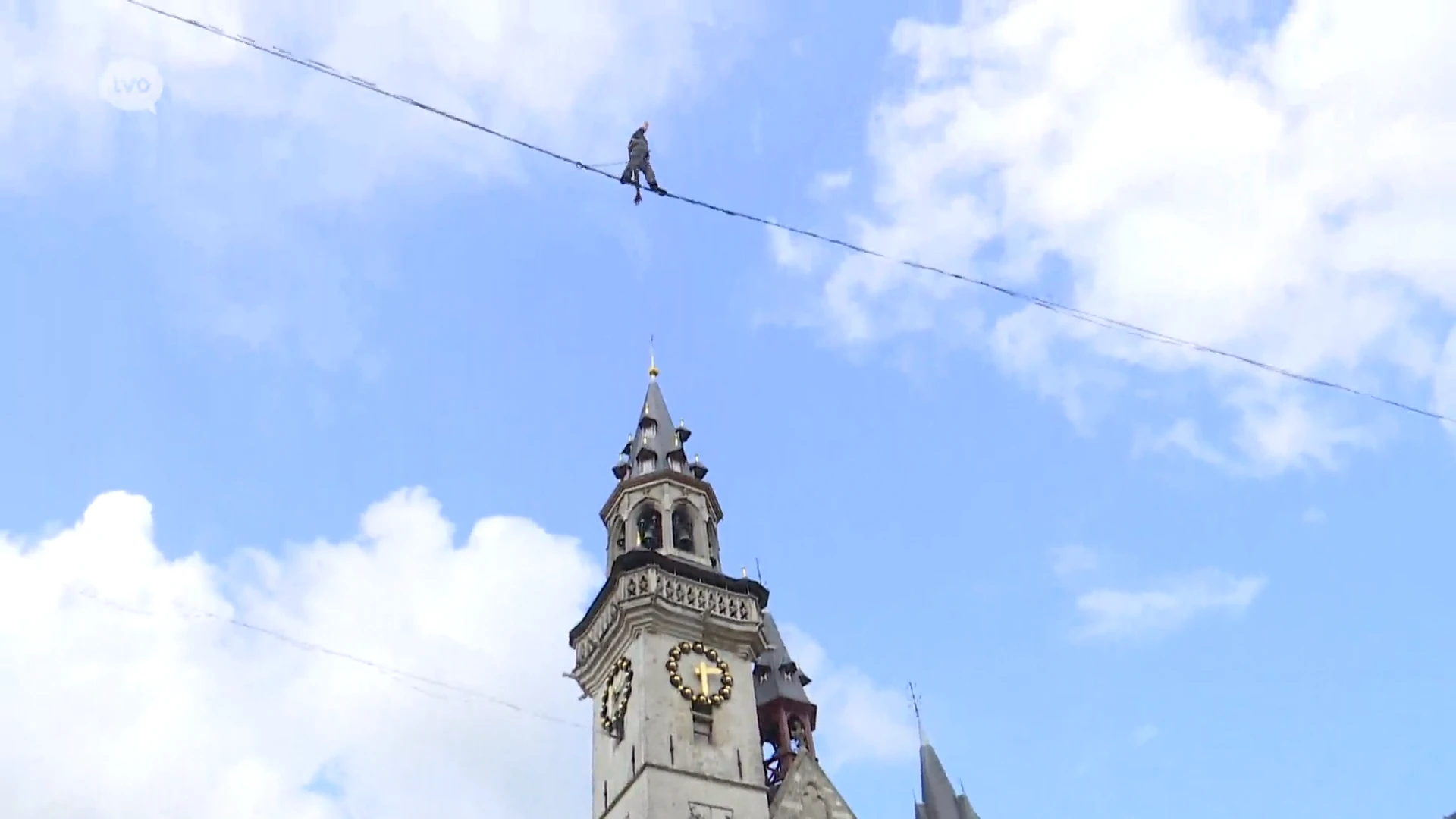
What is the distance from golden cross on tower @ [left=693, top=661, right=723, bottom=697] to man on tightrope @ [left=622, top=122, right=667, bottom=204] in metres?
17.6

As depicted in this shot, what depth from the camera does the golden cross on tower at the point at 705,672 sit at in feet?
101

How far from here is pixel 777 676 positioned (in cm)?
4409

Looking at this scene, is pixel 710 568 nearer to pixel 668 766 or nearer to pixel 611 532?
pixel 611 532

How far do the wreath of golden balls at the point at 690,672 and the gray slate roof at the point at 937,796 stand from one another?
1315 cm

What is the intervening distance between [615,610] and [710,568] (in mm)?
3715

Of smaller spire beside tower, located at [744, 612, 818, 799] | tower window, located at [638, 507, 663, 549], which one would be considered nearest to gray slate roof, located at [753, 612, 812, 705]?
smaller spire beside tower, located at [744, 612, 818, 799]

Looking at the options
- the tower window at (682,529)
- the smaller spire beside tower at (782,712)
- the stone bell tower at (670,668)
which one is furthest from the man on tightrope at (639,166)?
the smaller spire beside tower at (782,712)

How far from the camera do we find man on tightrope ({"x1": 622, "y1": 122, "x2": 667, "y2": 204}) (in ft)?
51.9

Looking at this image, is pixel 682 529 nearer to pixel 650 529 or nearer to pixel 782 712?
pixel 650 529

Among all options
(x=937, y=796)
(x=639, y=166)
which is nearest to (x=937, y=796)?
(x=937, y=796)

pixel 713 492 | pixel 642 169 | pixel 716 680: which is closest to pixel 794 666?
pixel 713 492

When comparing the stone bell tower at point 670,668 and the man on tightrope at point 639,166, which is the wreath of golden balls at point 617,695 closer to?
the stone bell tower at point 670,668

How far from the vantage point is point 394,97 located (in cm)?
1309

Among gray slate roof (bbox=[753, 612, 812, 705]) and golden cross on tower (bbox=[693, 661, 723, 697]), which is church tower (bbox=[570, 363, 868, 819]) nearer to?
golden cross on tower (bbox=[693, 661, 723, 697])
